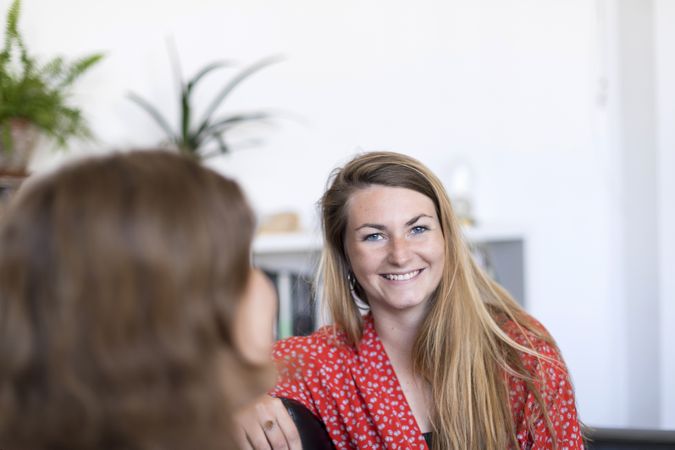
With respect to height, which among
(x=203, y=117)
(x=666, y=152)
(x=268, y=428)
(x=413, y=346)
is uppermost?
(x=203, y=117)

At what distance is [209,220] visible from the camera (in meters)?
0.84

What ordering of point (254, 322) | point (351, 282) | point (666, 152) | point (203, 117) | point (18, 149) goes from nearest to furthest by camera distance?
point (254, 322) → point (351, 282) → point (18, 149) → point (666, 152) → point (203, 117)

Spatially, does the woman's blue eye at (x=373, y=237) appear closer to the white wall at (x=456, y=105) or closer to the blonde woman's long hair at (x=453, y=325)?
the blonde woman's long hair at (x=453, y=325)

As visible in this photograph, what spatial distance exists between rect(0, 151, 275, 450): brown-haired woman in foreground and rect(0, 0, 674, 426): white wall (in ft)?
8.69

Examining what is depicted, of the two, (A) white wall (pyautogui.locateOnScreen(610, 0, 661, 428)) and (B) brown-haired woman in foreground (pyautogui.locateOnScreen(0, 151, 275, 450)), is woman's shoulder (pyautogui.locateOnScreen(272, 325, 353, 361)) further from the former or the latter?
(A) white wall (pyautogui.locateOnScreen(610, 0, 661, 428))

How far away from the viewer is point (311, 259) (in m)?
3.19

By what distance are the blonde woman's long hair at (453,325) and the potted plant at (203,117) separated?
1330 mm

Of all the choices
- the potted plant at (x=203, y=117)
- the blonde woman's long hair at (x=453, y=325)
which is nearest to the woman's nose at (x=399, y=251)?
the blonde woman's long hair at (x=453, y=325)

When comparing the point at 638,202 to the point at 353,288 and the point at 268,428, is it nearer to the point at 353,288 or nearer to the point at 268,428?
the point at 353,288

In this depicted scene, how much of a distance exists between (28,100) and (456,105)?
1.86 m

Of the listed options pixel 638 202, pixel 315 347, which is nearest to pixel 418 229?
pixel 315 347

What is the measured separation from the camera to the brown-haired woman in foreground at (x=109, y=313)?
2.56 ft

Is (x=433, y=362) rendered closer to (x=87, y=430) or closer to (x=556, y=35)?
(x=87, y=430)

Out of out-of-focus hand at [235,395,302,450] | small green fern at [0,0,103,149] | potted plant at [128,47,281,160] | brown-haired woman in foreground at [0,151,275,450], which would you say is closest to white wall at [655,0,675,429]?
potted plant at [128,47,281,160]
